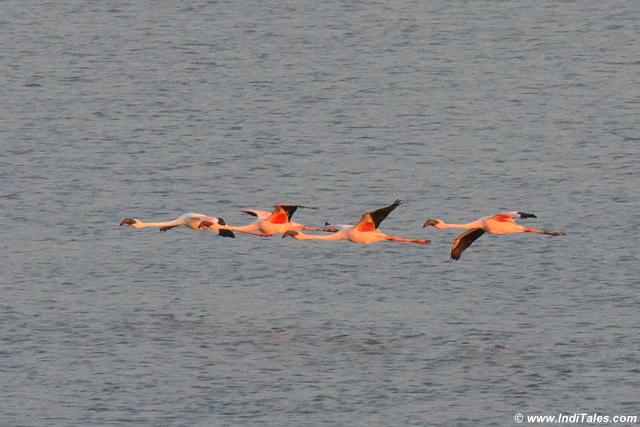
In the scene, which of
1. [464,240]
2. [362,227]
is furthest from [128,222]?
[464,240]

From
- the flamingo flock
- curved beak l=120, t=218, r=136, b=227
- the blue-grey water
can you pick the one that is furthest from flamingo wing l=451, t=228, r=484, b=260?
curved beak l=120, t=218, r=136, b=227

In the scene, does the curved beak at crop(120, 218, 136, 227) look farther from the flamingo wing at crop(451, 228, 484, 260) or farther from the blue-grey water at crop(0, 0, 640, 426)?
the flamingo wing at crop(451, 228, 484, 260)

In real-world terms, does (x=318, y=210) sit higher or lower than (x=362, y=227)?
lower

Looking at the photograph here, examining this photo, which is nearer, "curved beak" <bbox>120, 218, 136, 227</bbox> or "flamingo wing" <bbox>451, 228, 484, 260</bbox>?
"flamingo wing" <bbox>451, 228, 484, 260</bbox>

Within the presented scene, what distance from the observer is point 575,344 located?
48.4 metres

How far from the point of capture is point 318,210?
2427 inches

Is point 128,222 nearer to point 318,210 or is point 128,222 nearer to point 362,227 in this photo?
point 362,227

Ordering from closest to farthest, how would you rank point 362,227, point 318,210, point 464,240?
point 362,227 → point 464,240 → point 318,210

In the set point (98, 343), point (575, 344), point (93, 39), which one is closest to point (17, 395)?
point (98, 343)

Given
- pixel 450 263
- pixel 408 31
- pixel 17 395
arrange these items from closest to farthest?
pixel 17 395
pixel 450 263
pixel 408 31

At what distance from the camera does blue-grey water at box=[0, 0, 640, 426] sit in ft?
150

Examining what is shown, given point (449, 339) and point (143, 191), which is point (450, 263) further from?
point (143, 191)

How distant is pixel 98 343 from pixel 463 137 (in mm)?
26485

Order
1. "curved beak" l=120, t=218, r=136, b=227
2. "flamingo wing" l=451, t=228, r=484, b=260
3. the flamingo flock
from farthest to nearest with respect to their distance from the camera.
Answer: "curved beak" l=120, t=218, r=136, b=227
"flamingo wing" l=451, t=228, r=484, b=260
the flamingo flock
